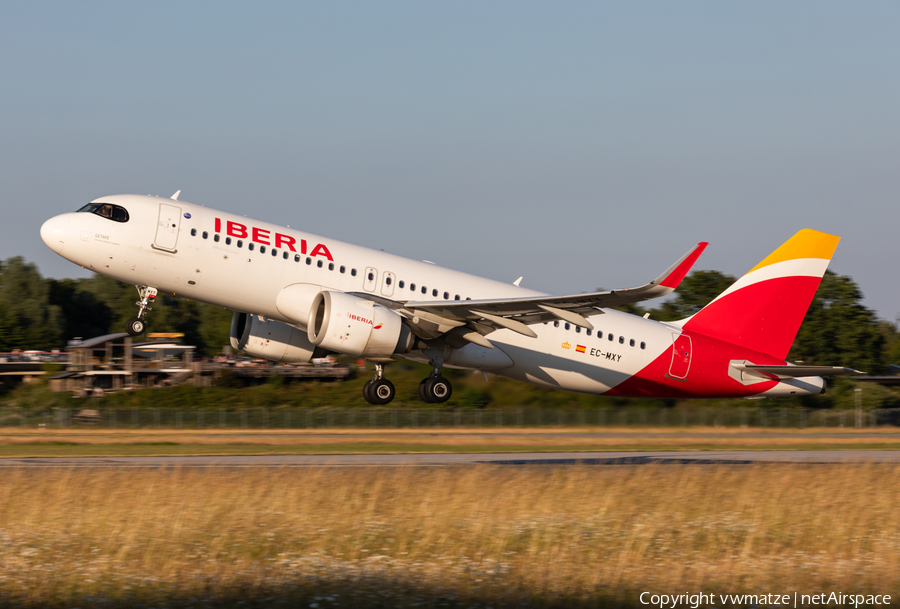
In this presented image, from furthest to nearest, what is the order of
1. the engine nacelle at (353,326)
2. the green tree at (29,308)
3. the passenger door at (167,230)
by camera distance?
1. the green tree at (29,308)
2. the passenger door at (167,230)
3. the engine nacelle at (353,326)

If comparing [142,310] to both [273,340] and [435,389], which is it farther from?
[435,389]

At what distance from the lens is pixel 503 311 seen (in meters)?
26.7

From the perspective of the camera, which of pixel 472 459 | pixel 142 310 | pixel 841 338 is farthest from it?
pixel 841 338

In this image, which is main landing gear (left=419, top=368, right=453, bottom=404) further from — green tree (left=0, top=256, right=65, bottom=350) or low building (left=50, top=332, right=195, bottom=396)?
green tree (left=0, top=256, right=65, bottom=350)

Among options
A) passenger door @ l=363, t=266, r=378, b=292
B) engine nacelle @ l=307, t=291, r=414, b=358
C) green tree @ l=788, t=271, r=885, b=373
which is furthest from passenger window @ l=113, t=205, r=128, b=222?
green tree @ l=788, t=271, r=885, b=373

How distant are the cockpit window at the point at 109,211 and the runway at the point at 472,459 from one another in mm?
7174

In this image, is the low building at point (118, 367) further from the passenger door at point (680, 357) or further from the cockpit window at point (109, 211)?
the passenger door at point (680, 357)

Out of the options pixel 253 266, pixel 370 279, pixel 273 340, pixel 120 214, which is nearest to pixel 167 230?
pixel 120 214

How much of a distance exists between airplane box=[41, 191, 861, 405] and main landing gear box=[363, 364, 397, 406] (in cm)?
5

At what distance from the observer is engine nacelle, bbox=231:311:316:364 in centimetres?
2975

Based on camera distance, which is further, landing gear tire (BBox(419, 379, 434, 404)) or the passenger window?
landing gear tire (BBox(419, 379, 434, 404))

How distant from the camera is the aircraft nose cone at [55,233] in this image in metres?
26.2

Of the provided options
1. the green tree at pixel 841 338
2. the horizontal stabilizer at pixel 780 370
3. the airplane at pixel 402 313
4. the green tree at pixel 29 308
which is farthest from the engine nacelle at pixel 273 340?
the green tree at pixel 29 308

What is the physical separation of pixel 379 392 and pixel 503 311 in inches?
205
